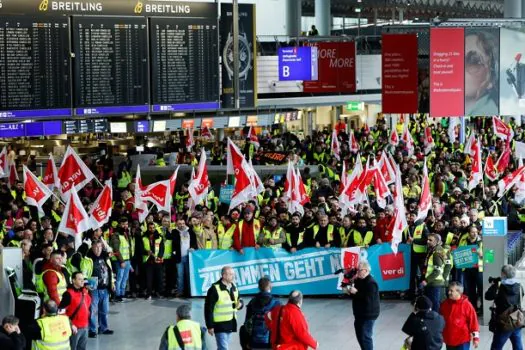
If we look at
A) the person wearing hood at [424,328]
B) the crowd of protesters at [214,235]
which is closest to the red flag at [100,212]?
the crowd of protesters at [214,235]

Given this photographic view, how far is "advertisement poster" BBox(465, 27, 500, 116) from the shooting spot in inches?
1141

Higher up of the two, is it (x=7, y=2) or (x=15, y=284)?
(x=7, y=2)

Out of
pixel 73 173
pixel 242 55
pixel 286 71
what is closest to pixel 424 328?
pixel 73 173

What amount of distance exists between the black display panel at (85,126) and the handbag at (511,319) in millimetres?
13154

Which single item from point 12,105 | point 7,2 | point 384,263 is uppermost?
point 7,2

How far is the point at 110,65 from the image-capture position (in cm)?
2570

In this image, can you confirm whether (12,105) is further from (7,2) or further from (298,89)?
(298,89)

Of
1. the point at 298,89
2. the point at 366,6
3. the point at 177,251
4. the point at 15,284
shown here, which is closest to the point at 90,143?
the point at 298,89

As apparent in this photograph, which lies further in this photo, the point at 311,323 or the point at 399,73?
the point at 399,73

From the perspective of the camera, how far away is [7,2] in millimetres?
23969

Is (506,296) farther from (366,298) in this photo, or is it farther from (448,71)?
(448,71)

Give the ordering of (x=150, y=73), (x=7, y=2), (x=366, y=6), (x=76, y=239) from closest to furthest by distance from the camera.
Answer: (x=76, y=239) < (x=7, y=2) < (x=150, y=73) < (x=366, y=6)

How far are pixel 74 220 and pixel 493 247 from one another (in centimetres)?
633

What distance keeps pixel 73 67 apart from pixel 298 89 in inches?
674
